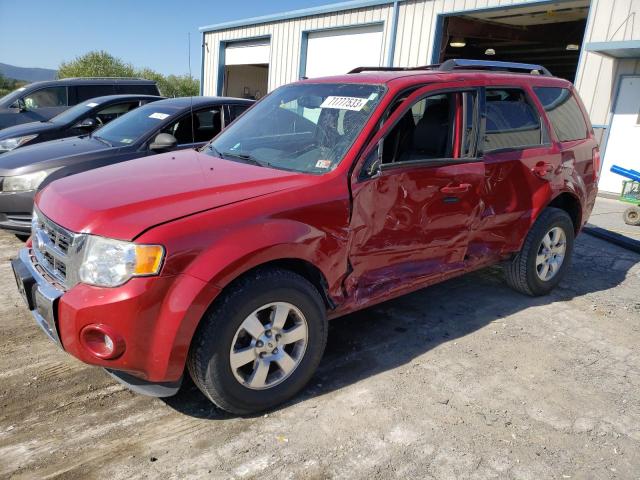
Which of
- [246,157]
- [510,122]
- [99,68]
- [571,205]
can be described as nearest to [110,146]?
[246,157]

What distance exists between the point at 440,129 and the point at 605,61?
7.97 meters

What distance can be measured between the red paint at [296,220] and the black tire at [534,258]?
0.16m

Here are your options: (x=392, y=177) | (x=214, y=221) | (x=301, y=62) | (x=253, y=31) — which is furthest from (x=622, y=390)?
(x=253, y=31)

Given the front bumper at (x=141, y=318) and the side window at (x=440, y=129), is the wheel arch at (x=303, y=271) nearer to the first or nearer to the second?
the front bumper at (x=141, y=318)

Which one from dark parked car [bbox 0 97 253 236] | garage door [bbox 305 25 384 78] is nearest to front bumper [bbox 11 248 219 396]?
dark parked car [bbox 0 97 253 236]

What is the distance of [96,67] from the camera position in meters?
44.8

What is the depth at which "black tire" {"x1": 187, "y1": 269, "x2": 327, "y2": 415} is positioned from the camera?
2.55 m

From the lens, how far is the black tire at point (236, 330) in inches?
100

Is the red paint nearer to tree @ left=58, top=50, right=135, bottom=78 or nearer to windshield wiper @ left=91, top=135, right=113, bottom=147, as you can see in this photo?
windshield wiper @ left=91, top=135, right=113, bottom=147

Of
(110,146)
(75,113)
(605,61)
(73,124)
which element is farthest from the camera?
(605,61)

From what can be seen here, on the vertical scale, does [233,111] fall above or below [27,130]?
above

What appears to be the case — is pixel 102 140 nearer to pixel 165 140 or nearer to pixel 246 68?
pixel 165 140

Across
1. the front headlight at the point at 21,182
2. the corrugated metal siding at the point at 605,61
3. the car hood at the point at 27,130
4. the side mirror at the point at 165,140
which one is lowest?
the front headlight at the point at 21,182

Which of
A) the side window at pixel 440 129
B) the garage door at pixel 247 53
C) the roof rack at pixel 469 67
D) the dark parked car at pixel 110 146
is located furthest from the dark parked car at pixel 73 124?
the garage door at pixel 247 53
